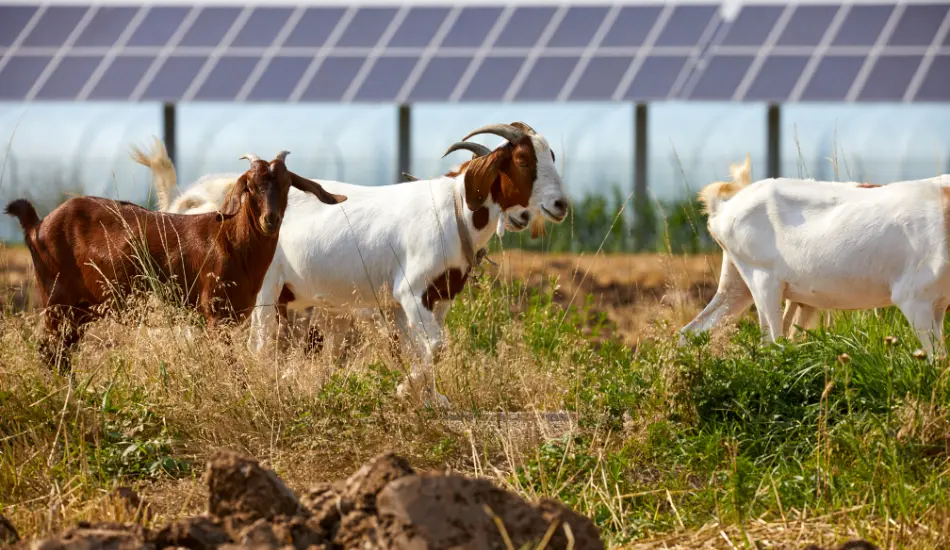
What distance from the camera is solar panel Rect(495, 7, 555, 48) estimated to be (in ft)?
61.4

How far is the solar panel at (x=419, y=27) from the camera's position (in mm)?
18984

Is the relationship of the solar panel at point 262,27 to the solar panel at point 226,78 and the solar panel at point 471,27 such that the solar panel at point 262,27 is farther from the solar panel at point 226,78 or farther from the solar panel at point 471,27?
the solar panel at point 471,27

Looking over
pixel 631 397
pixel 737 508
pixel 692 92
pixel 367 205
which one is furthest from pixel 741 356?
pixel 692 92

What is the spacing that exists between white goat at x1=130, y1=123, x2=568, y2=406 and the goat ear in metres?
0.57

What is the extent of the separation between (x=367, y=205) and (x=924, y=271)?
3437 mm

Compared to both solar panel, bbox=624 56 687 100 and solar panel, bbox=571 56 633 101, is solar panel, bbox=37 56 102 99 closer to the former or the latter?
solar panel, bbox=571 56 633 101

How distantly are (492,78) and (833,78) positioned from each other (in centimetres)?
457

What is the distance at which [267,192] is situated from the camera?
7.30m

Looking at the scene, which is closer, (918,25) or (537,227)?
(537,227)

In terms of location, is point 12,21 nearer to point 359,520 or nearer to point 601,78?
point 601,78

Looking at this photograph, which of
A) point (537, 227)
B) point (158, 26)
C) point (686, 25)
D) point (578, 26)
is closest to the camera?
point (537, 227)

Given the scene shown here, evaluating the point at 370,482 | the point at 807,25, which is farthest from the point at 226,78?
the point at 370,482

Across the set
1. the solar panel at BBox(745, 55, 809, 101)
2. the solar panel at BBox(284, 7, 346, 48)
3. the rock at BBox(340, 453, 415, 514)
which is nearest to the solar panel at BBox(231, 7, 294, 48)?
the solar panel at BBox(284, 7, 346, 48)

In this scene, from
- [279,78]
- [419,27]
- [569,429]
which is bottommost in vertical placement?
[569,429]
